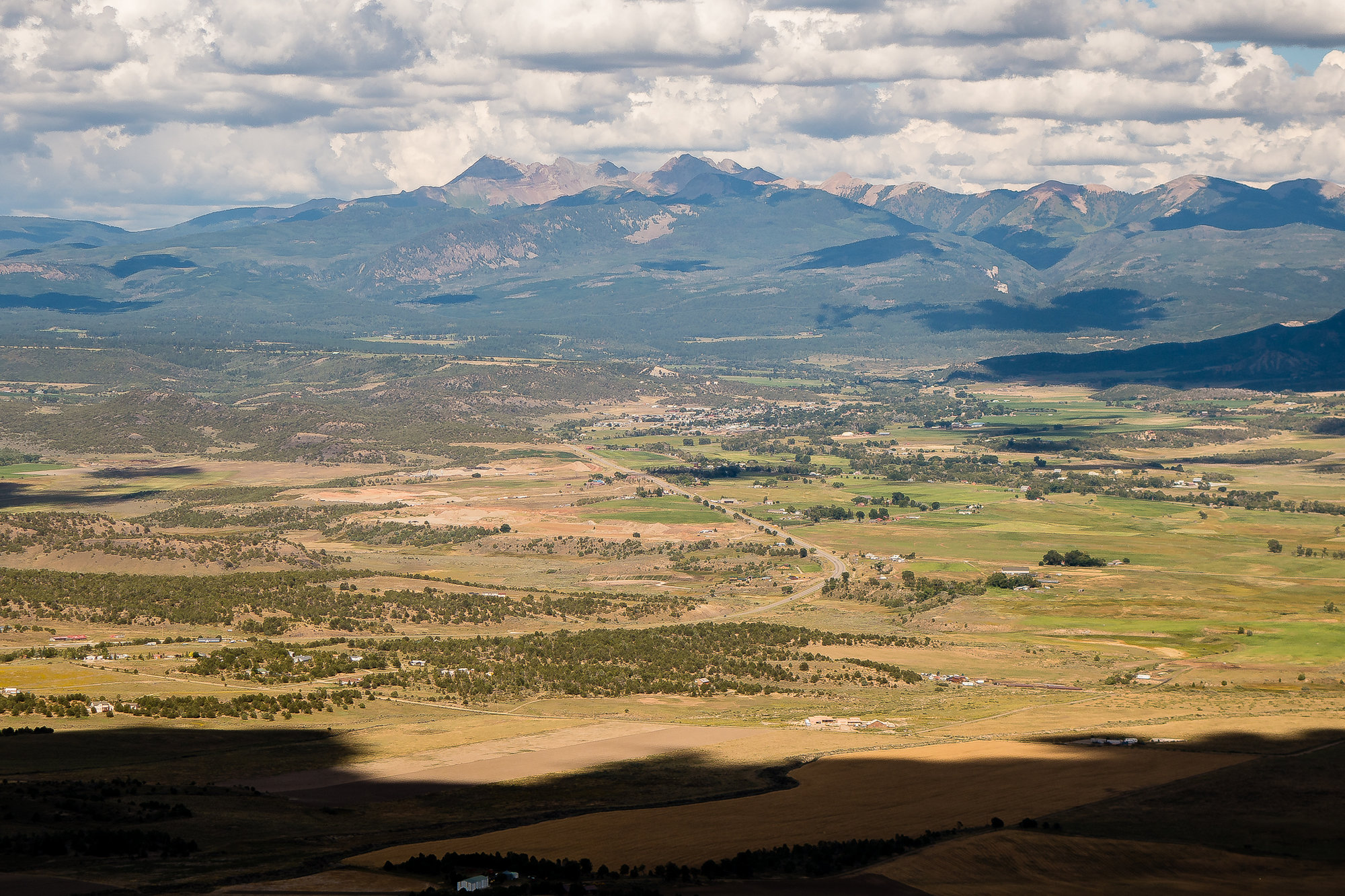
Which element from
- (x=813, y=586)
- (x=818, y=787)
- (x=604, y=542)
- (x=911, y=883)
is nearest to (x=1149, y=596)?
(x=813, y=586)

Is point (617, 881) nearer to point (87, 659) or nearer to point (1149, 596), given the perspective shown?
point (87, 659)

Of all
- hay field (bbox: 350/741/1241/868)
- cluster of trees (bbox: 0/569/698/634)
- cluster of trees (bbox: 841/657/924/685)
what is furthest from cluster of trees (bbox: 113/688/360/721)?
cluster of trees (bbox: 841/657/924/685)

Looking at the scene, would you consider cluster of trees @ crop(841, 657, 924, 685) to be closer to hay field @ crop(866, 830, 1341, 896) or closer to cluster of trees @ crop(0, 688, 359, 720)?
cluster of trees @ crop(0, 688, 359, 720)

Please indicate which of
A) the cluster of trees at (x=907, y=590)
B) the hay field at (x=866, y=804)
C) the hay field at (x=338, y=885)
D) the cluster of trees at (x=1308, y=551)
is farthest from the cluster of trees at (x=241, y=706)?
the cluster of trees at (x=1308, y=551)

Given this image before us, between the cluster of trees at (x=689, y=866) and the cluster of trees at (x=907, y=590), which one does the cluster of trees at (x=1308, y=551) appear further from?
the cluster of trees at (x=689, y=866)

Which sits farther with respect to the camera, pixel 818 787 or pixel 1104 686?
pixel 1104 686

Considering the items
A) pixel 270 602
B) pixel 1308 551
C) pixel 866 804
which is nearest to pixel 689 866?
pixel 866 804

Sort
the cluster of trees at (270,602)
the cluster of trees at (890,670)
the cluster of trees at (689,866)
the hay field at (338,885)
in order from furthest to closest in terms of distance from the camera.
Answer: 1. the cluster of trees at (270,602)
2. the cluster of trees at (890,670)
3. the cluster of trees at (689,866)
4. the hay field at (338,885)

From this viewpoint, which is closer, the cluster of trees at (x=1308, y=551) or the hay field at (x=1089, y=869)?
the hay field at (x=1089, y=869)
